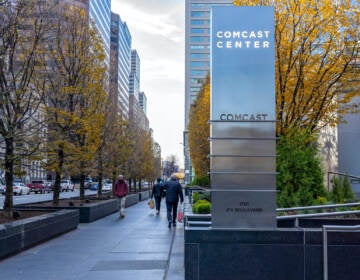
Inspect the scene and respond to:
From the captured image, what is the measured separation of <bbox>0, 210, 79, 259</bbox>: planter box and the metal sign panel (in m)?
4.84

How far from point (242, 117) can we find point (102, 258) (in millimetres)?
4677

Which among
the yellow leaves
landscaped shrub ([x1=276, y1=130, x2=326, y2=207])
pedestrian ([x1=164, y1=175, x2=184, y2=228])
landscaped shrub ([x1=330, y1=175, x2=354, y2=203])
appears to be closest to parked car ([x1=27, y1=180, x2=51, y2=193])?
pedestrian ([x1=164, y1=175, x2=184, y2=228])

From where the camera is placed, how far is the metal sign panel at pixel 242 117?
7117mm

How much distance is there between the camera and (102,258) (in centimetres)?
991

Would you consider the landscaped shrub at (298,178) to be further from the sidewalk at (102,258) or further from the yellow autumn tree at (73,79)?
the yellow autumn tree at (73,79)

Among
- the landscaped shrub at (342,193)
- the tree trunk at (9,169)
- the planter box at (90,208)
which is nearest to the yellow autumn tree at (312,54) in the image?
the landscaped shrub at (342,193)

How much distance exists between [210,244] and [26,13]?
30.5 ft

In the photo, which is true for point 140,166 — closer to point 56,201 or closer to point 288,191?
point 56,201

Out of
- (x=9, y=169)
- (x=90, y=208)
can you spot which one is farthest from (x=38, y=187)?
(x=9, y=169)

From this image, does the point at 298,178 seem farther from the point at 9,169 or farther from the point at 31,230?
the point at 9,169

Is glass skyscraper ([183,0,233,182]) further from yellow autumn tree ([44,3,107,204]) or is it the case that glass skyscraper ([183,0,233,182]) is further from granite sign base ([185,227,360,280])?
granite sign base ([185,227,360,280])

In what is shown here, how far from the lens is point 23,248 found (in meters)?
10.6

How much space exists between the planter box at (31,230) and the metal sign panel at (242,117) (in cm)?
484

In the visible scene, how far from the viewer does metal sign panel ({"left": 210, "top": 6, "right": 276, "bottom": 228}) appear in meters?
7.12
